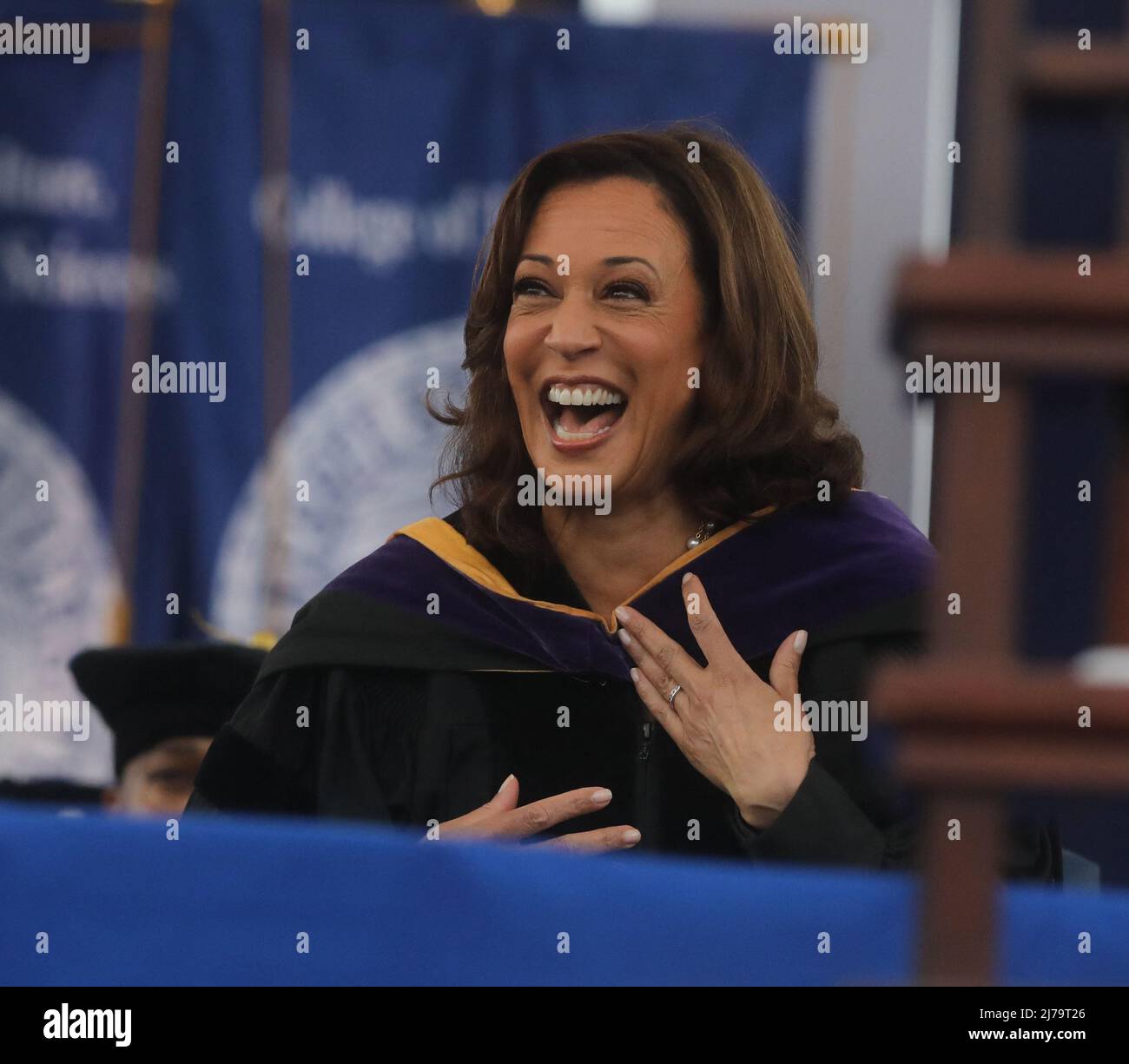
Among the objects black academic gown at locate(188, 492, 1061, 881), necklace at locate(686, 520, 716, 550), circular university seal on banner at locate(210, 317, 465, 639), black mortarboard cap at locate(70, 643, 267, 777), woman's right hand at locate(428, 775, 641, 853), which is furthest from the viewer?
circular university seal on banner at locate(210, 317, 465, 639)

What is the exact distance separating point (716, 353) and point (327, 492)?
1.77 metres

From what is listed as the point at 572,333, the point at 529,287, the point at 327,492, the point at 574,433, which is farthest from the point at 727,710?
the point at 327,492

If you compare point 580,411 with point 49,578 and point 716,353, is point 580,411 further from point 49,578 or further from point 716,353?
point 49,578

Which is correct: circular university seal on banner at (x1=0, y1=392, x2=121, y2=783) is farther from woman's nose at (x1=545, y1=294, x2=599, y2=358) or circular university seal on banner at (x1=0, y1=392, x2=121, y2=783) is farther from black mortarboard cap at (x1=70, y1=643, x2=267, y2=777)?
woman's nose at (x1=545, y1=294, x2=599, y2=358)

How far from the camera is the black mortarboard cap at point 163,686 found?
2961 millimetres

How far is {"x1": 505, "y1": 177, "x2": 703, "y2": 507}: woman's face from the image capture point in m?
2.30

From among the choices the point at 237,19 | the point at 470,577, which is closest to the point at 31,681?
the point at 237,19

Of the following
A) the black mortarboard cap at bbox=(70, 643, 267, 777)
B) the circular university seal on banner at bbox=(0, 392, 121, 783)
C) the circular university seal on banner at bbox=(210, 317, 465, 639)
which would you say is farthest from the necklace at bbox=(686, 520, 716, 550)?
the circular university seal on banner at bbox=(0, 392, 121, 783)

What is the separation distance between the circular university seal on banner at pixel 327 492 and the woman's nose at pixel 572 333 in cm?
162

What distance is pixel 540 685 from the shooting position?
233 cm

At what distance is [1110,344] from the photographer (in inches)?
36.3

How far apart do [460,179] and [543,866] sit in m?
2.83

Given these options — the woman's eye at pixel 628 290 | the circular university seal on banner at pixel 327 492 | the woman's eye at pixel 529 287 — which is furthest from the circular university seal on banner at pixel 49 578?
the woman's eye at pixel 628 290

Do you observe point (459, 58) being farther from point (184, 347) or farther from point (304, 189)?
point (184, 347)
